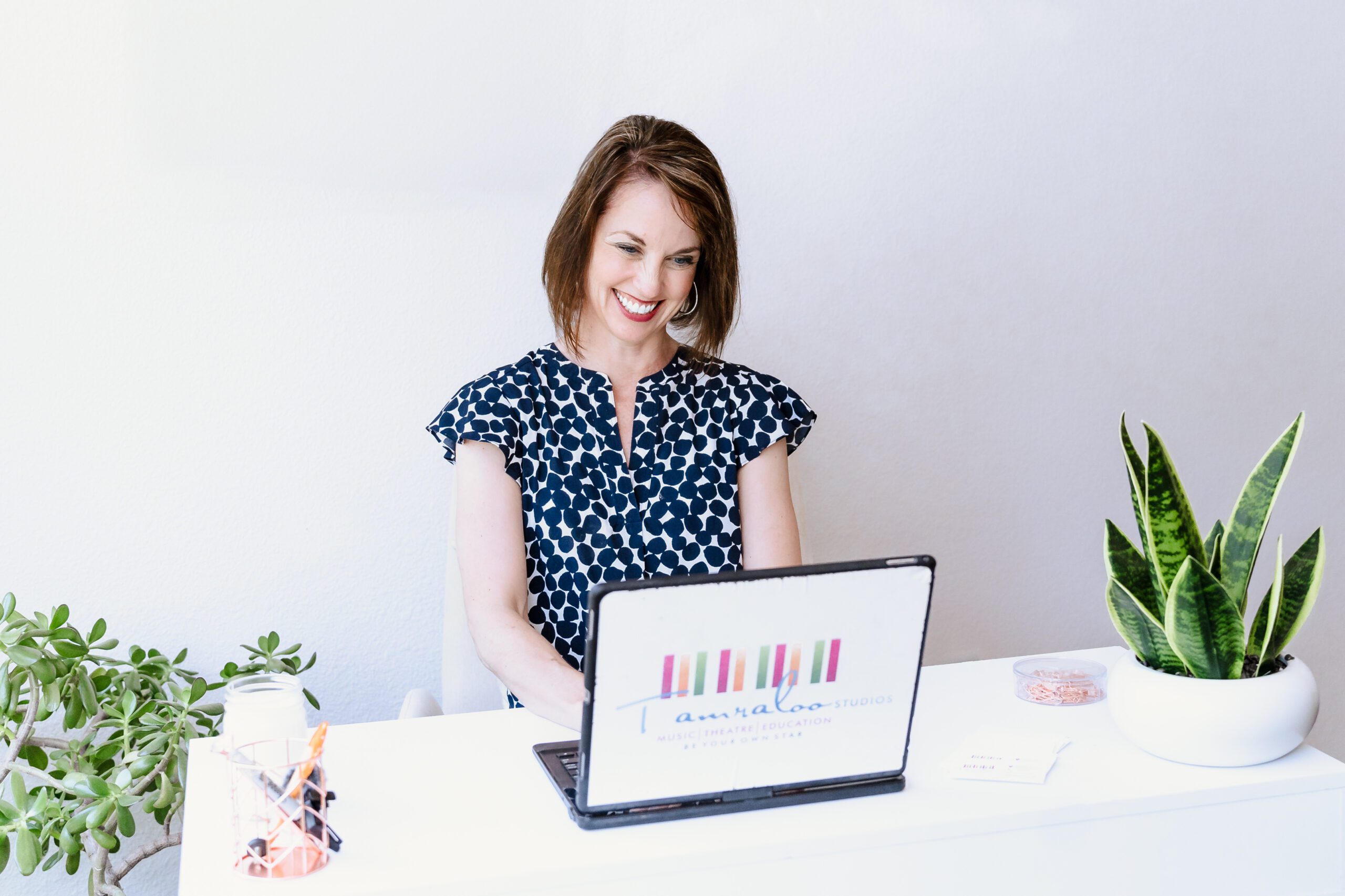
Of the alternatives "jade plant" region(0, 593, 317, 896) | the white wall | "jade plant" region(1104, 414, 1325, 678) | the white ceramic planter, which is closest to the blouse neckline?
the white wall

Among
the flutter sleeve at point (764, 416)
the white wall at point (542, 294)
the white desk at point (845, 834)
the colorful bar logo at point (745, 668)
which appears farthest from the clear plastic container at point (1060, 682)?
the white wall at point (542, 294)

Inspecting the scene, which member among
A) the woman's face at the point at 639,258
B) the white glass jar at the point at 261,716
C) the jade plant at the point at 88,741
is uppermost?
the woman's face at the point at 639,258

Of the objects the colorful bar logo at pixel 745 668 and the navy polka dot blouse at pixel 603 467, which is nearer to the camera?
the colorful bar logo at pixel 745 668

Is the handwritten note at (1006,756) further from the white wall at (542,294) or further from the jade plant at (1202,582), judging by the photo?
the white wall at (542,294)

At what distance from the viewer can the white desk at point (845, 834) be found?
3.16ft

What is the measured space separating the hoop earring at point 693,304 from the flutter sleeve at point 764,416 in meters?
0.13

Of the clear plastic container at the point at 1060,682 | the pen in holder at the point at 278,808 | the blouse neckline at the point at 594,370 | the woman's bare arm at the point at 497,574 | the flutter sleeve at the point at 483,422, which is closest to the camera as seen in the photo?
the pen in holder at the point at 278,808

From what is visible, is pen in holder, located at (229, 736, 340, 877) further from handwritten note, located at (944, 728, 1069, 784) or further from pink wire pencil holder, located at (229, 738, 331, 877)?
handwritten note, located at (944, 728, 1069, 784)

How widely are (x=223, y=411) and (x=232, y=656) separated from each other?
1.42 feet

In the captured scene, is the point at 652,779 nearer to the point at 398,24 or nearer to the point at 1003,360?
the point at 398,24

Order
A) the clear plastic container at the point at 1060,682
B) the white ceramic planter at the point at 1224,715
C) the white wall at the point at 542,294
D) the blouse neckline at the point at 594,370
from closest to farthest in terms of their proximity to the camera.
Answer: the white ceramic planter at the point at 1224,715, the clear plastic container at the point at 1060,682, the blouse neckline at the point at 594,370, the white wall at the point at 542,294

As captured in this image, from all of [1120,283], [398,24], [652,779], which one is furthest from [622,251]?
[1120,283]

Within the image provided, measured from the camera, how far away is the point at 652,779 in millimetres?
1017

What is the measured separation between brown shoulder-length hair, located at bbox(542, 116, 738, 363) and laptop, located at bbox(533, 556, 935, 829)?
2.87 feet
